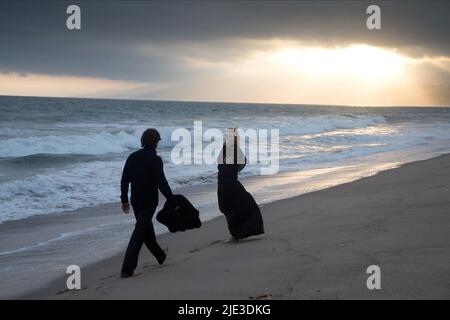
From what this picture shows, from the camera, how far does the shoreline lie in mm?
4723

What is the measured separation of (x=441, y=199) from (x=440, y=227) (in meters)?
2.45

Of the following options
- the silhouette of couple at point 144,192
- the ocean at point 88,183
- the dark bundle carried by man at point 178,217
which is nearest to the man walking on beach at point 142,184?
the silhouette of couple at point 144,192

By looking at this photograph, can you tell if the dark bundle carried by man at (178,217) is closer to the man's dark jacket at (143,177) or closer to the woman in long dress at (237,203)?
the man's dark jacket at (143,177)

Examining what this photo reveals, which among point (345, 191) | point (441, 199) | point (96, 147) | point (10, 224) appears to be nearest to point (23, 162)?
point (96, 147)

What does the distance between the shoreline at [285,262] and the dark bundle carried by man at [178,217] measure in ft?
1.42

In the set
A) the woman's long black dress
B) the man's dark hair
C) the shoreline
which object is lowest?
the shoreline

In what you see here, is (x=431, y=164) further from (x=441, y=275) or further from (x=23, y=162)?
(x=23, y=162)

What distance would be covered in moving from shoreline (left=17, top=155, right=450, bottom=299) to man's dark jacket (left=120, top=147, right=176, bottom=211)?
0.85m

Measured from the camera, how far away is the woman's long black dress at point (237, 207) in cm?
751

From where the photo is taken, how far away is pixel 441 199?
29.6ft

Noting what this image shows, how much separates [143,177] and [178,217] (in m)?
0.73

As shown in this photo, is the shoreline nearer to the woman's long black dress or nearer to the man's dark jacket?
the woman's long black dress

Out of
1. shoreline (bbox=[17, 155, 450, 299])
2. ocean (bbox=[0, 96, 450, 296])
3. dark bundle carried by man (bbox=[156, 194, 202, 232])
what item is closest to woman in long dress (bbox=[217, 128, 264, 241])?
shoreline (bbox=[17, 155, 450, 299])

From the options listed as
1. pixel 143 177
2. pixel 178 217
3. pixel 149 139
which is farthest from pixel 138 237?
pixel 149 139
